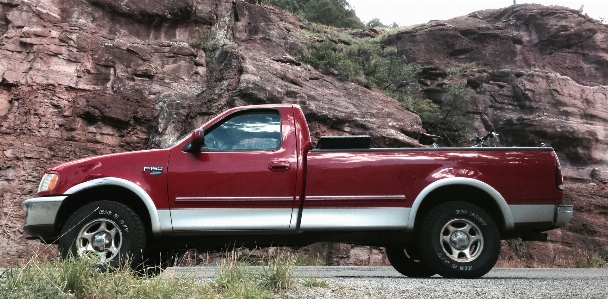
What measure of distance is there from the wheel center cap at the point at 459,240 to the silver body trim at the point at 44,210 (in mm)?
4407

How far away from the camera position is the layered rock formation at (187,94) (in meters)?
16.1

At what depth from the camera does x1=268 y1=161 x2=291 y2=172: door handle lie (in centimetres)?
672

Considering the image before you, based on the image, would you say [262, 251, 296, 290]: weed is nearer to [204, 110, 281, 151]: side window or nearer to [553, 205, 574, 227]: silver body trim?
[204, 110, 281, 151]: side window

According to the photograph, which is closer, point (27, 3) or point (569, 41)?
point (27, 3)

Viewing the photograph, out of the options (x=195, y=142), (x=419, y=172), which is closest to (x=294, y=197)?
(x=195, y=142)

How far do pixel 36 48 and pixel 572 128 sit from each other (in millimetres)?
19239

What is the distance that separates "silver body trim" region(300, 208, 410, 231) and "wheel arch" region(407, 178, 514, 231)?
16 centimetres

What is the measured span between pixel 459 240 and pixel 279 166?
2.22m

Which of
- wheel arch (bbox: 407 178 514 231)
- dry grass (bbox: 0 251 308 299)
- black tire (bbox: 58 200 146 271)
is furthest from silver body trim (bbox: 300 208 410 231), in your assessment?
dry grass (bbox: 0 251 308 299)

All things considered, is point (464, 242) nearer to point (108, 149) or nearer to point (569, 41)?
point (108, 149)

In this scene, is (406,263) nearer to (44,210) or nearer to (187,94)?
(44,210)

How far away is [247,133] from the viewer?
7090mm

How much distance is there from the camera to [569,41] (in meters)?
28.6

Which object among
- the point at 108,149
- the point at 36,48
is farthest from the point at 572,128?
the point at 36,48
